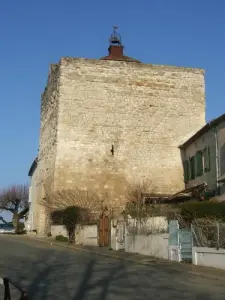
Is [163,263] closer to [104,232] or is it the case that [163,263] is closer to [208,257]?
[208,257]

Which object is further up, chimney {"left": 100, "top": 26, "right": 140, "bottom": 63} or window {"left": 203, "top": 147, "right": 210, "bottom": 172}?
chimney {"left": 100, "top": 26, "right": 140, "bottom": 63}

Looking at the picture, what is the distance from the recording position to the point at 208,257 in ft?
48.4

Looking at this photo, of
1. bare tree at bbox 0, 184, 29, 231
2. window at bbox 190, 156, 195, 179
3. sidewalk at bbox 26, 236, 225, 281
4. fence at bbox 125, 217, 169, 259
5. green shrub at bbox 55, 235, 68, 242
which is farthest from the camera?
bare tree at bbox 0, 184, 29, 231

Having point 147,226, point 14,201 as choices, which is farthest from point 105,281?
point 14,201

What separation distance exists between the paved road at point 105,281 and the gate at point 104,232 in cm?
694

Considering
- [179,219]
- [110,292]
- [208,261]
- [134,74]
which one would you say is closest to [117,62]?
[134,74]

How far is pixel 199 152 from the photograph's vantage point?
Answer: 95.9ft

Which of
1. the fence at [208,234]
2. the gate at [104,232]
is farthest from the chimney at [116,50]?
the fence at [208,234]

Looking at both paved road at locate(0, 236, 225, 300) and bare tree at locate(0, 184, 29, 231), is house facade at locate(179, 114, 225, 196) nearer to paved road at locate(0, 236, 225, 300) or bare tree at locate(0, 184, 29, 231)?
paved road at locate(0, 236, 225, 300)

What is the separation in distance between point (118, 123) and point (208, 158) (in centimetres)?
797

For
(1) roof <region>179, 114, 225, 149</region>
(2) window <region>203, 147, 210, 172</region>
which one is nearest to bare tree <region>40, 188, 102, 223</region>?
(1) roof <region>179, 114, 225, 149</region>

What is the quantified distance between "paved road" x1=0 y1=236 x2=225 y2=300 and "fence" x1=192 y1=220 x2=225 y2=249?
4.25 feet

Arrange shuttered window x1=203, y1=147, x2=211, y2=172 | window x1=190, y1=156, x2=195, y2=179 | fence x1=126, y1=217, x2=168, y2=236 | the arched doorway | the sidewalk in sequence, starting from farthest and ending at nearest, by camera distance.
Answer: window x1=190, y1=156, x2=195, y2=179 < shuttered window x1=203, y1=147, x2=211, y2=172 < the arched doorway < fence x1=126, y1=217, x2=168, y2=236 < the sidewalk

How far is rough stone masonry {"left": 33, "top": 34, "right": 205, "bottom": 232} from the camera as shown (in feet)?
105
